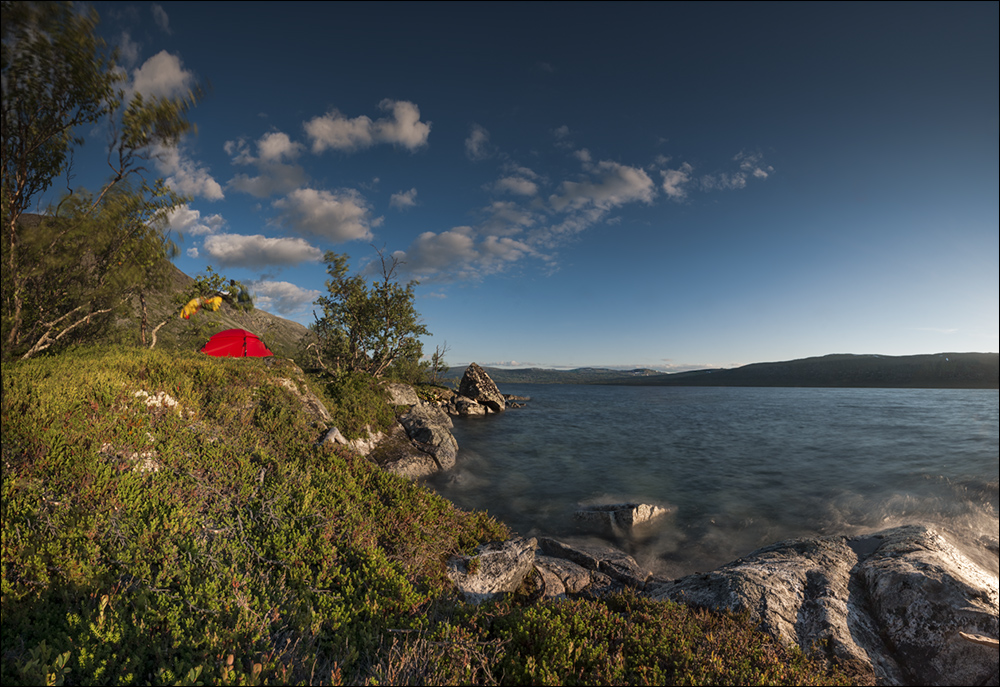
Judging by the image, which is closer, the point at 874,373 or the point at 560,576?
the point at 560,576

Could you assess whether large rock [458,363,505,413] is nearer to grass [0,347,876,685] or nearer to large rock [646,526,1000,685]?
grass [0,347,876,685]

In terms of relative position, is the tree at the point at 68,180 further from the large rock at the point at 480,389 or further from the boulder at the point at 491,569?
the large rock at the point at 480,389

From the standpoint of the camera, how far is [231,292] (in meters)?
19.0

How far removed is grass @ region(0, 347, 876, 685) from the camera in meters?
3.98

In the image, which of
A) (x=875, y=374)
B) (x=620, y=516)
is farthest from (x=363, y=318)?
(x=875, y=374)

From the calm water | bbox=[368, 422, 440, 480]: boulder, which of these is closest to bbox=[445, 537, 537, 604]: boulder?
the calm water

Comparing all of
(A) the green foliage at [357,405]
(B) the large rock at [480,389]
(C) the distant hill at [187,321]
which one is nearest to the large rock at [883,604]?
(A) the green foliage at [357,405]

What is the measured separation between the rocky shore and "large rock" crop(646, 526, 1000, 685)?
0.02 meters

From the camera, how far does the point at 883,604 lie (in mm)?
7031

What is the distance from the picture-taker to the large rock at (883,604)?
232 inches

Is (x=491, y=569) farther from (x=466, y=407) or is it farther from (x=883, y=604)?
(x=466, y=407)

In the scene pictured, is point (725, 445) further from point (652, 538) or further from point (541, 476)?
point (652, 538)

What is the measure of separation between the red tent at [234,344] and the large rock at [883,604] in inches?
970

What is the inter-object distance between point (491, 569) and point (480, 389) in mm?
40475
